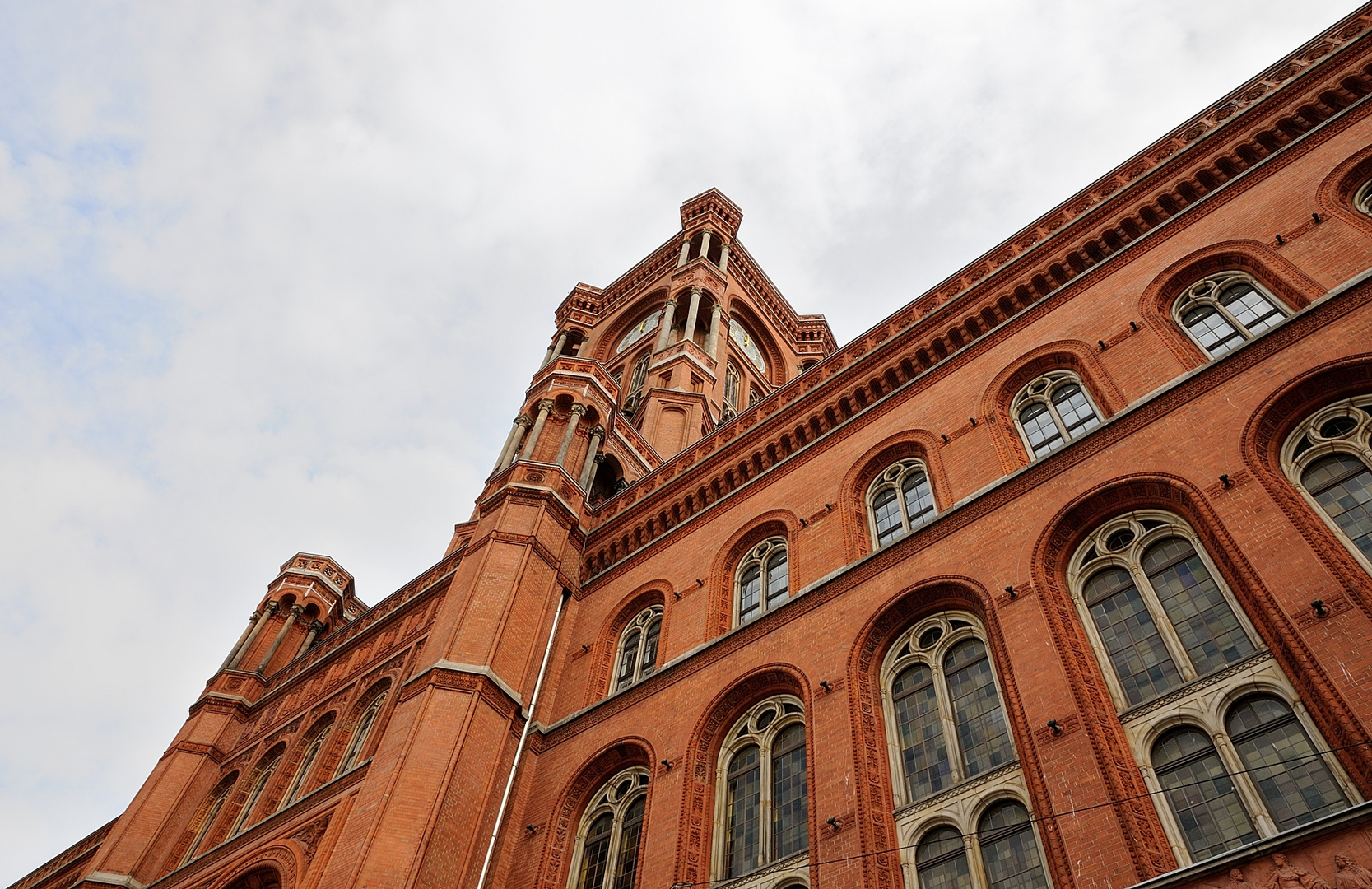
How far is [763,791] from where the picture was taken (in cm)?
1289

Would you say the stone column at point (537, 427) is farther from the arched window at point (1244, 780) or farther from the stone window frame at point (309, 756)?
the arched window at point (1244, 780)

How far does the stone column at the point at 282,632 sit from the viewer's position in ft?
81.4

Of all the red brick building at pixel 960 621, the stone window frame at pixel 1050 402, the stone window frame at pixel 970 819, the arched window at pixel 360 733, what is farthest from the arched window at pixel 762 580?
the arched window at pixel 360 733

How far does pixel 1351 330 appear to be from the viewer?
11.4 m

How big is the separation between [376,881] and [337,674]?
957cm

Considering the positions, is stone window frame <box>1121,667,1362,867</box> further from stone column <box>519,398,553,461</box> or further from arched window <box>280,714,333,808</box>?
arched window <box>280,714,333,808</box>

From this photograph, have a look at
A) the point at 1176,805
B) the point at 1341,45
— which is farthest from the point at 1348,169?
the point at 1176,805

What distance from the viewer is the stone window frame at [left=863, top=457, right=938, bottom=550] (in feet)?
48.2

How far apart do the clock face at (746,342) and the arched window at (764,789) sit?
102 feet

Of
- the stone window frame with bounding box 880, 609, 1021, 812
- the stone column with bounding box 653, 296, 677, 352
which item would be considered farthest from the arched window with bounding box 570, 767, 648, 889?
the stone column with bounding box 653, 296, 677, 352

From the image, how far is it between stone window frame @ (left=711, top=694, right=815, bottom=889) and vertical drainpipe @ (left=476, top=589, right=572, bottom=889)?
3.34 m

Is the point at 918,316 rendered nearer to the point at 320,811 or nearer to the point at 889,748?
the point at 889,748

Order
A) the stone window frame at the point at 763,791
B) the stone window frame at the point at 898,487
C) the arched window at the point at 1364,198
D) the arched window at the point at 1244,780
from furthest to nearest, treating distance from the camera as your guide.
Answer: the stone window frame at the point at 898,487 → the arched window at the point at 1364,198 → the stone window frame at the point at 763,791 → the arched window at the point at 1244,780

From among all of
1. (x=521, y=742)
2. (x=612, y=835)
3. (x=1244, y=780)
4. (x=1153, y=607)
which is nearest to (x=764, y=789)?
(x=612, y=835)
